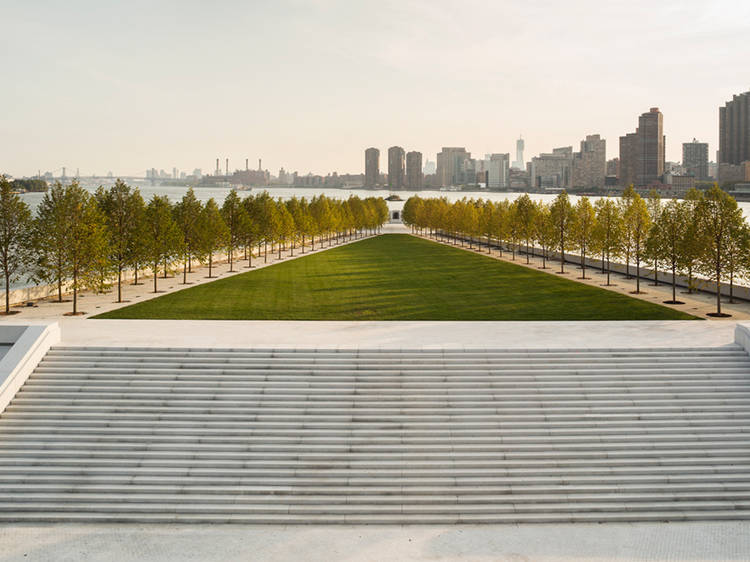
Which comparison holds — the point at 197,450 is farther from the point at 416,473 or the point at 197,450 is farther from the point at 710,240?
the point at 710,240

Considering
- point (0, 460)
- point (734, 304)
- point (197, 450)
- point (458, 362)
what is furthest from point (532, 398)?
point (734, 304)

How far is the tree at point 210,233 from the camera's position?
44.0m

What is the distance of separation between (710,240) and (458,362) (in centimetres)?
1813

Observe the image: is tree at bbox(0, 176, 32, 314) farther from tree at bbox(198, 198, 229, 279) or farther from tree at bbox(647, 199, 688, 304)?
tree at bbox(647, 199, 688, 304)

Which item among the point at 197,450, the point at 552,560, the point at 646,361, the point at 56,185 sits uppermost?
the point at 56,185

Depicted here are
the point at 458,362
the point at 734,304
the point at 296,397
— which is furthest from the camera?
the point at 734,304

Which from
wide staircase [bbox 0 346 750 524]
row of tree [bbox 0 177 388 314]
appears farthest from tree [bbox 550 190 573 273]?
wide staircase [bbox 0 346 750 524]

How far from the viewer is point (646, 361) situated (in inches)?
730

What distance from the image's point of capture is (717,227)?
2945 centimetres

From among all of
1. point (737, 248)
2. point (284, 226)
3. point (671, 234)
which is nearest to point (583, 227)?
point (671, 234)

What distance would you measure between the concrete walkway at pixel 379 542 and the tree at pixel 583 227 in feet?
119

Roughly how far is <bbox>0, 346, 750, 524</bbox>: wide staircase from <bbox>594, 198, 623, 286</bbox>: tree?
23.0 m

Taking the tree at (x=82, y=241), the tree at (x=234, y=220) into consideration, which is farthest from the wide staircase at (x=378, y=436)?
the tree at (x=234, y=220)

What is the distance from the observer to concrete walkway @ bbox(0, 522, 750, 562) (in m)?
11.9
